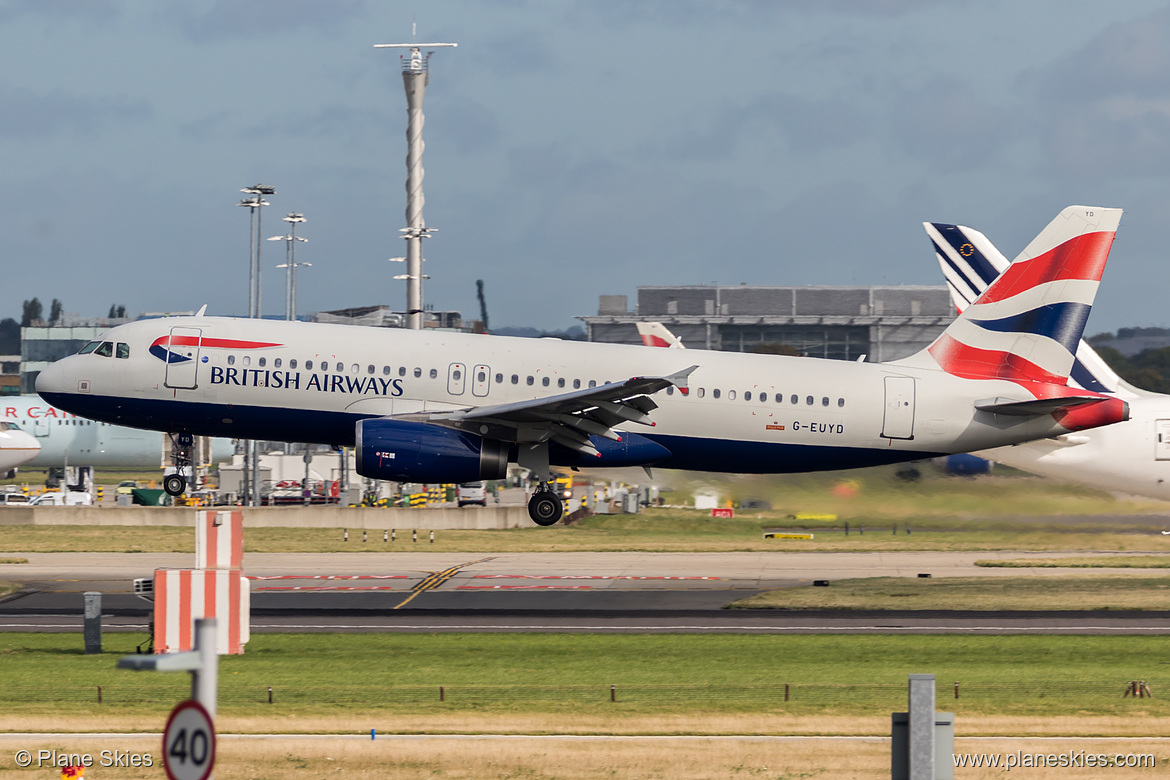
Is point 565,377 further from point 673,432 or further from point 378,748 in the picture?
point 378,748

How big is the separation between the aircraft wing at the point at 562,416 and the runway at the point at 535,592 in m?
4.88

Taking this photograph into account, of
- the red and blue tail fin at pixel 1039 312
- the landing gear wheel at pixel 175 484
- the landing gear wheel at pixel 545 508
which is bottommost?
the landing gear wheel at pixel 545 508

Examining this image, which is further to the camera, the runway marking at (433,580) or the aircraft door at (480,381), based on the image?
the runway marking at (433,580)

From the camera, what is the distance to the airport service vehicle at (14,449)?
8175 centimetres

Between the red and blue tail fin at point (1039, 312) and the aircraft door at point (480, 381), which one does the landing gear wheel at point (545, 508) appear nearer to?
the aircraft door at point (480, 381)

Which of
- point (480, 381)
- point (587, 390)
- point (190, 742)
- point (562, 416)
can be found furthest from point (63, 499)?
point (190, 742)

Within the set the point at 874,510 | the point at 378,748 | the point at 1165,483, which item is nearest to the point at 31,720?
the point at 378,748

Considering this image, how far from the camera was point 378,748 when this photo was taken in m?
20.0

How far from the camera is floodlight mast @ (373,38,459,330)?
266 ft

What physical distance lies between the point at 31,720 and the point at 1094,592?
3036 centimetres

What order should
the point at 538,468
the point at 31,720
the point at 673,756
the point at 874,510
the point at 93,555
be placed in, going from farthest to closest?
the point at 93,555
the point at 874,510
the point at 538,468
the point at 31,720
the point at 673,756

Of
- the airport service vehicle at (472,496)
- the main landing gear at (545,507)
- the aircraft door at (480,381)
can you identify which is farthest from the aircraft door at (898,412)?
the airport service vehicle at (472,496)

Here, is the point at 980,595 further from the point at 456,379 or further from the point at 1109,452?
the point at 456,379

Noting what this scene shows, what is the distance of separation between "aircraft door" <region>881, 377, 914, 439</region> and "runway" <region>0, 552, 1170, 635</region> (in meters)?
5.78
